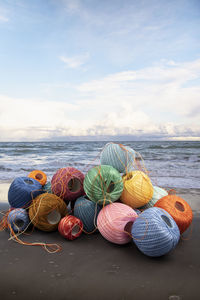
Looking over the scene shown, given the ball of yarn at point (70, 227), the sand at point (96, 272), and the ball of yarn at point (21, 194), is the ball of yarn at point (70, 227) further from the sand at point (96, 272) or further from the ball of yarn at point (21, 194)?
the ball of yarn at point (21, 194)

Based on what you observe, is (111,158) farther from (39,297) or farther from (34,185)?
(39,297)

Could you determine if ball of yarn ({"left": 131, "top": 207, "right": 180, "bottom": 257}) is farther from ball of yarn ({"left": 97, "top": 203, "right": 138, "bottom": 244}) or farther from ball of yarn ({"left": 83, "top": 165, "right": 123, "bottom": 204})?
ball of yarn ({"left": 83, "top": 165, "right": 123, "bottom": 204})

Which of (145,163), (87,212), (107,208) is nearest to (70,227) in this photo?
(87,212)

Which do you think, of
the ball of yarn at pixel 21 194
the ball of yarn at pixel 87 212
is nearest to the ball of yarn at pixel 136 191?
the ball of yarn at pixel 87 212

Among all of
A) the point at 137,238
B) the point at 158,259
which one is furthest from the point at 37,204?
the point at 158,259

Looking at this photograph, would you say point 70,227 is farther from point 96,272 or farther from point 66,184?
point 96,272

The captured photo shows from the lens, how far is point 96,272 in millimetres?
2158

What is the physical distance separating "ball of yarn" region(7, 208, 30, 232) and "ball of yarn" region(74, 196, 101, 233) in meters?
0.74

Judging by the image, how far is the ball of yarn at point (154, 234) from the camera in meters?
2.24

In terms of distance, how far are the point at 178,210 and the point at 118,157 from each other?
3.66ft

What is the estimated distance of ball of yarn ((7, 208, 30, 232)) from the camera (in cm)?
297

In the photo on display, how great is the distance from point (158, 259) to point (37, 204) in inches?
66.2

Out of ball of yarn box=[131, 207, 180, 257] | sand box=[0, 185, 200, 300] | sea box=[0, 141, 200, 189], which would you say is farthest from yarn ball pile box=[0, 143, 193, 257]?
sea box=[0, 141, 200, 189]

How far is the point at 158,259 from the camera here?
94.9 inches
